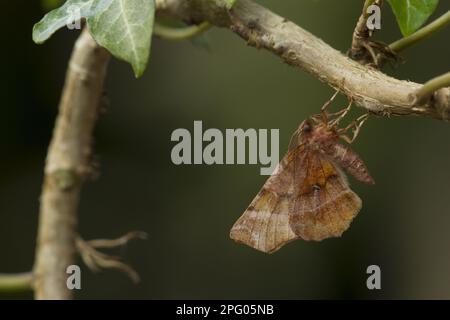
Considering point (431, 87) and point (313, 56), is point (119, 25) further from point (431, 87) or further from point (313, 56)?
point (431, 87)

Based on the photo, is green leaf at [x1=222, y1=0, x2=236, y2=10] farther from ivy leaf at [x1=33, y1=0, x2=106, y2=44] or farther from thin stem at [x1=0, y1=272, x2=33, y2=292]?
thin stem at [x1=0, y1=272, x2=33, y2=292]

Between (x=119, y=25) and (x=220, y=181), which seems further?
(x=220, y=181)

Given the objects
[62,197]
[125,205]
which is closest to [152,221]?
[125,205]

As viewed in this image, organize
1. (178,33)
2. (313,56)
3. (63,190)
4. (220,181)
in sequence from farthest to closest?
1. (220,181)
2. (63,190)
3. (178,33)
4. (313,56)

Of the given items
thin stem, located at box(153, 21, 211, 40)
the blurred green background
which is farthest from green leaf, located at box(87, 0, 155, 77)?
the blurred green background

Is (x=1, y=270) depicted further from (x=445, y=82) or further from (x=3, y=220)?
(x=445, y=82)

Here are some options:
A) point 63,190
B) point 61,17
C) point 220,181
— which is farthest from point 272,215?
point 220,181
